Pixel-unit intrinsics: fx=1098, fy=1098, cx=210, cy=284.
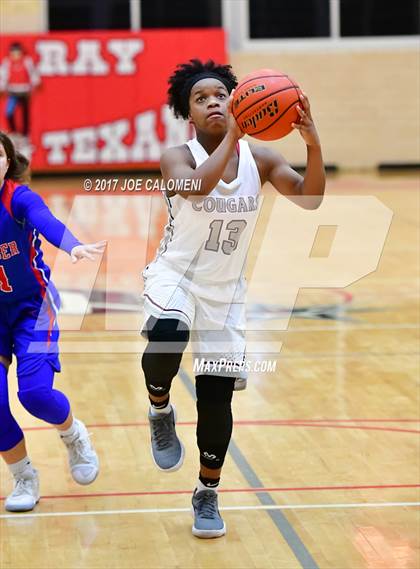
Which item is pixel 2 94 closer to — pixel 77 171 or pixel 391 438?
pixel 77 171

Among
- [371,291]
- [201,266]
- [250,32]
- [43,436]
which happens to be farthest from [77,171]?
[201,266]

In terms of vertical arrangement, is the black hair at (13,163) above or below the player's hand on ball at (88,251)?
above

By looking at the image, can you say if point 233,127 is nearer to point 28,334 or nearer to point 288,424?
point 28,334

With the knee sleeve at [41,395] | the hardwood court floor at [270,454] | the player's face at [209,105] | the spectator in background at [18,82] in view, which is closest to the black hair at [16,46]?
the spectator in background at [18,82]

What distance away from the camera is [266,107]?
412 centimetres

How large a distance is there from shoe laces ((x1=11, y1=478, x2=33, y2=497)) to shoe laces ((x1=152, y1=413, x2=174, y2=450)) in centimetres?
61

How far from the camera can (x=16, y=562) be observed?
168 inches

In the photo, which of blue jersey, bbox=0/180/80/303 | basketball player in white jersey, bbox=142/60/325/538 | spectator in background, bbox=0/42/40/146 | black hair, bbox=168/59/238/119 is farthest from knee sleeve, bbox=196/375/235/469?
spectator in background, bbox=0/42/40/146

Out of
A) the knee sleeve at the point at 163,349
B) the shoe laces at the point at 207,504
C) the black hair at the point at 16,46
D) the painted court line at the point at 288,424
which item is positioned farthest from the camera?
the black hair at the point at 16,46

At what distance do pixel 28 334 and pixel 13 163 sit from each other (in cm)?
76

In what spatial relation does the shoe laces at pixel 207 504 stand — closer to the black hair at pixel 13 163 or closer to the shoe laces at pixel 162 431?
the shoe laces at pixel 162 431

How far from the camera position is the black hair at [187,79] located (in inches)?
182

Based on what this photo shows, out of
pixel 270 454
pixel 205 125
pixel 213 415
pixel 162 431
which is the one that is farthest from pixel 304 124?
pixel 270 454

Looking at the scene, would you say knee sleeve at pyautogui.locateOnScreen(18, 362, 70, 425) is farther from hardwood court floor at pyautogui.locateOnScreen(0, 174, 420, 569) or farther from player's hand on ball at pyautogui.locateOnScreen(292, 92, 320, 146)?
player's hand on ball at pyautogui.locateOnScreen(292, 92, 320, 146)
